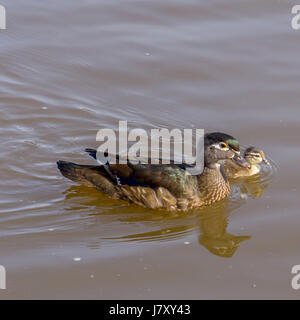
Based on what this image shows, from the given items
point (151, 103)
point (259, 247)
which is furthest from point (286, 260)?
point (151, 103)

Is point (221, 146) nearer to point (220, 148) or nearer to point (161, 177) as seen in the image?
point (220, 148)

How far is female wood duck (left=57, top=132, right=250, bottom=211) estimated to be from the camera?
8844mm

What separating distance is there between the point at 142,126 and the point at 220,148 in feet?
6.28

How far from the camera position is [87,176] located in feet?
30.3

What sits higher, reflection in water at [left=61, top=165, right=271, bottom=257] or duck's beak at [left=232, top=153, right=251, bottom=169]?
duck's beak at [left=232, top=153, right=251, bottom=169]

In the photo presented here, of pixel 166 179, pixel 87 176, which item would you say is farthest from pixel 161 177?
pixel 87 176

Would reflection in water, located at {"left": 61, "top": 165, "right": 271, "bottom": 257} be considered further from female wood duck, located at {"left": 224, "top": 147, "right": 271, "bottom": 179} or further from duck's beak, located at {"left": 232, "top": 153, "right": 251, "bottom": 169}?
duck's beak, located at {"left": 232, "top": 153, "right": 251, "bottom": 169}

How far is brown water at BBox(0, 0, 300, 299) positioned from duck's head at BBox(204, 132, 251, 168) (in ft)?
1.97

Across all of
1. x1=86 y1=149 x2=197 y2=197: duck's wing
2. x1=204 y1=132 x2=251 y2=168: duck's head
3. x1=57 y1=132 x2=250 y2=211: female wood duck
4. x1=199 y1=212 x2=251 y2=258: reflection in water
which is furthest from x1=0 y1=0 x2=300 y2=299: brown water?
x1=204 y1=132 x2=251 y2=168: duck's head

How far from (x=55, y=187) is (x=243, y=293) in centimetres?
338

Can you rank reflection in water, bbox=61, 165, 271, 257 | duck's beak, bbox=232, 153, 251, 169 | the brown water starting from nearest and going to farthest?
1. the brown water
2. reflection in water, bbox=61, 165, 271, 257
3. duck's beak, bbox=232, 153, 251, 169

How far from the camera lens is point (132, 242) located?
795 centimetres

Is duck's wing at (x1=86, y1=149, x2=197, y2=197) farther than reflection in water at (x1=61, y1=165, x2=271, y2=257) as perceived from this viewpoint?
Yes
